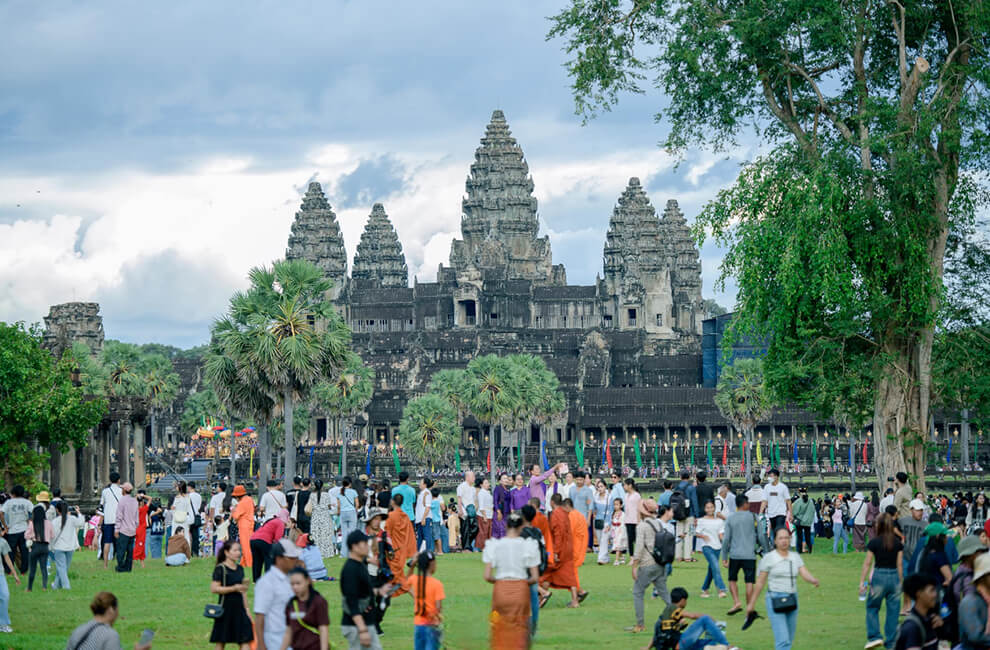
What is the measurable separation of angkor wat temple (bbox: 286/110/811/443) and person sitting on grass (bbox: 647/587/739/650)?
87.4 m

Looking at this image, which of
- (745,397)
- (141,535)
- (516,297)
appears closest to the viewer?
(141,535)

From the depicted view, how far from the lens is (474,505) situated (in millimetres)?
28750

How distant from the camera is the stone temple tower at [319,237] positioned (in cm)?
15262

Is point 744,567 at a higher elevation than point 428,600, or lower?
lower

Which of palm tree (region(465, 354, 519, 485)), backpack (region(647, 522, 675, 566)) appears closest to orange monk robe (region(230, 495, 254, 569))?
backpack (region(647, 522, 675, 566))

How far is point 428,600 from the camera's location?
46.4ft

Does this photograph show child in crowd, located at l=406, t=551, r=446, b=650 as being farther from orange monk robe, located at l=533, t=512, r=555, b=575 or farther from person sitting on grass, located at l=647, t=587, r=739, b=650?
orange monk robe, located at l=533, t=512, r=555, b=575

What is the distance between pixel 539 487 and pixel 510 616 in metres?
11.0

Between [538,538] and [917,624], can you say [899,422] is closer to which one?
[538,538]

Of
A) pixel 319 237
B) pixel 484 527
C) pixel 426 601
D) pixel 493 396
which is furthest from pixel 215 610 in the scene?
pixel 319 237

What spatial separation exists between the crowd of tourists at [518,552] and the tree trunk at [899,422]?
101 centimetres

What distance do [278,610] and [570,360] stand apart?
9957 centimetres

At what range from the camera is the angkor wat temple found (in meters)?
108

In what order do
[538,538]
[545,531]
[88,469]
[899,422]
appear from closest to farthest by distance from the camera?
[538,538], [545,531], [899,422], [88,469]
